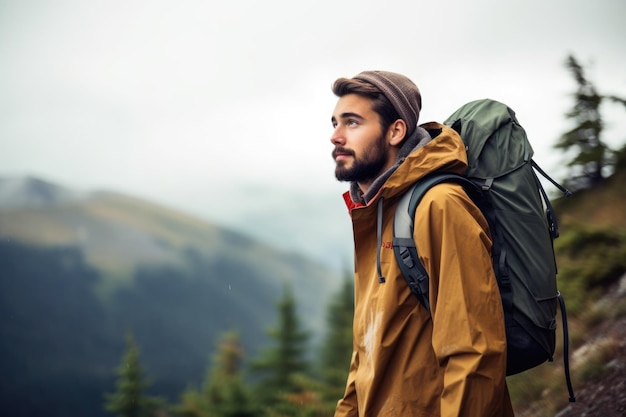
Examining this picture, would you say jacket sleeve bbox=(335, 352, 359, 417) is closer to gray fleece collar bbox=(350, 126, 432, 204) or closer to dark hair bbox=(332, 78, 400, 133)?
gray fleece collar bbox=(350, 126, 432, 204)

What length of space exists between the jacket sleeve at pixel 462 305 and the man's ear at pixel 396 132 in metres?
0.57

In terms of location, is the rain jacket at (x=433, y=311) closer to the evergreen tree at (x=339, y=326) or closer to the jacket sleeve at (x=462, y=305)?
the jacket sleeve at (x=462, y=305)

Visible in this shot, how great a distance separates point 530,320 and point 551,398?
4276 mm

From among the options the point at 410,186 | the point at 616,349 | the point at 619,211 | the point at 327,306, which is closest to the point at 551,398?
the point at 616,349

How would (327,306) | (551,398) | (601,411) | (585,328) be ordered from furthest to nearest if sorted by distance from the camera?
(327,306) → (585,328) → (551,398) → (601,411)

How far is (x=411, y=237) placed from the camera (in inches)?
96.0

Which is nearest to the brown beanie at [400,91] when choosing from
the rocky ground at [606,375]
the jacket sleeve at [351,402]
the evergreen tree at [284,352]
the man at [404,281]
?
the man at [404,281]

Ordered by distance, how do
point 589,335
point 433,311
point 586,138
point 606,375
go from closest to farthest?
point 433,311 < point 606,375 < point 589,335 < point 586,138

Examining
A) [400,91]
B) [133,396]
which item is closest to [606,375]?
[400,91]

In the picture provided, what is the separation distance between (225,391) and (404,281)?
18067 mm

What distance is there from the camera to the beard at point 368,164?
2.87m

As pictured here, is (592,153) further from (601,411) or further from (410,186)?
(410,186)

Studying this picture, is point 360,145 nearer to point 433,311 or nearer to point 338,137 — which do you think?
point 338,137

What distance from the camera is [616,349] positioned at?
5.45m
